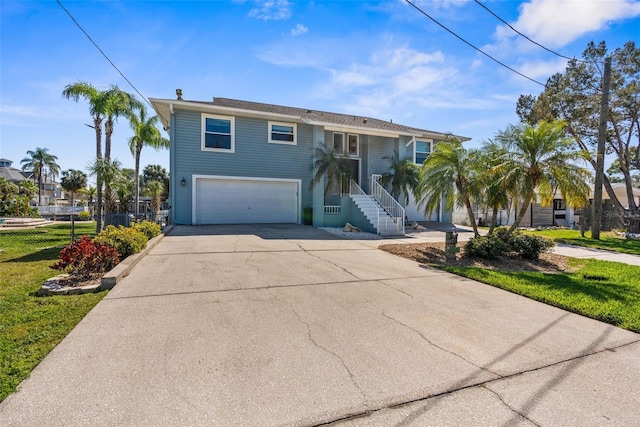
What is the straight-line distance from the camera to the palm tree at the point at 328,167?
592 inches

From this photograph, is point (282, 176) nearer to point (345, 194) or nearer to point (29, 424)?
point (345, 194)

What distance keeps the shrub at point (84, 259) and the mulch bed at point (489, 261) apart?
707 cm

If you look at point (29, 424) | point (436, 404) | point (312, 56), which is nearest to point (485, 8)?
point (312, 56)

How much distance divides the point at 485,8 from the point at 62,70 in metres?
12.1

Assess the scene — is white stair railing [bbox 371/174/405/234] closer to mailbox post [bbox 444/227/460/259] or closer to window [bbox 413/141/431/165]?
window [bbox 413/141/431/165]

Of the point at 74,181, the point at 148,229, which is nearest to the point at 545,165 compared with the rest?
the point at 148,229

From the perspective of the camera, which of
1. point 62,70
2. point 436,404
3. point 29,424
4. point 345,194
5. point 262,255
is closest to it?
point 29,424

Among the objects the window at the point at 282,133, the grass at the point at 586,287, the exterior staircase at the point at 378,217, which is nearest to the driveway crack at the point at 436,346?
the grass at the point at 586,287

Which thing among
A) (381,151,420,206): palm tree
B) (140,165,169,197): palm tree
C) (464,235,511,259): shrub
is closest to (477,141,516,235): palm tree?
(464,235,511,259): shrub

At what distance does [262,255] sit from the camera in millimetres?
8203

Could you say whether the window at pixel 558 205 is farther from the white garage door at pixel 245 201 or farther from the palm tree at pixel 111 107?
the palm tree at pixel 111 107

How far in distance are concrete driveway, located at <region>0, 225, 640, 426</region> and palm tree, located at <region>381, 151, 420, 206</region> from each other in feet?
36.3

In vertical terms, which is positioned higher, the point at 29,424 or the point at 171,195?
the point at 171,195

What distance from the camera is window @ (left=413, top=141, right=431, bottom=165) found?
18.7 m
